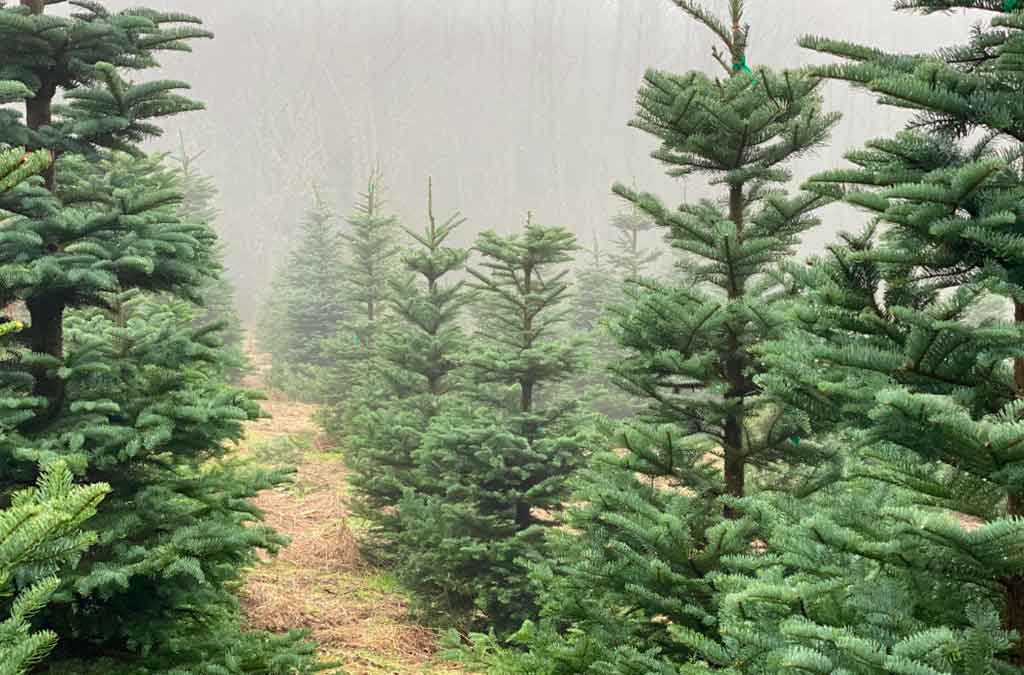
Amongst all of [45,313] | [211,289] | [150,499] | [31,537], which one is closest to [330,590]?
[150,499]

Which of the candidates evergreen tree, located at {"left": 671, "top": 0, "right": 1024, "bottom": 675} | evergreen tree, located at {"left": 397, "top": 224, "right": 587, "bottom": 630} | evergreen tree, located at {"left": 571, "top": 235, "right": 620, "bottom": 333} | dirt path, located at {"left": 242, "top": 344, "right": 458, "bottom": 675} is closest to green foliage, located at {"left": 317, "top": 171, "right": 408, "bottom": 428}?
dirt path, located at {"left": 242, "top": 344, "right": 458, "bottom": 675}

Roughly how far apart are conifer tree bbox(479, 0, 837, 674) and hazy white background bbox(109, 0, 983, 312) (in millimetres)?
55391

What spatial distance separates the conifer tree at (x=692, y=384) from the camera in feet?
14.5

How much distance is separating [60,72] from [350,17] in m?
64.9

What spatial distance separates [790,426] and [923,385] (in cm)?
216

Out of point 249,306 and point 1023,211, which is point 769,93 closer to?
point 1023,211

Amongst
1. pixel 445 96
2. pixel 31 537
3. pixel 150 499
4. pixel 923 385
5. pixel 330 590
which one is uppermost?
pixel 445 96

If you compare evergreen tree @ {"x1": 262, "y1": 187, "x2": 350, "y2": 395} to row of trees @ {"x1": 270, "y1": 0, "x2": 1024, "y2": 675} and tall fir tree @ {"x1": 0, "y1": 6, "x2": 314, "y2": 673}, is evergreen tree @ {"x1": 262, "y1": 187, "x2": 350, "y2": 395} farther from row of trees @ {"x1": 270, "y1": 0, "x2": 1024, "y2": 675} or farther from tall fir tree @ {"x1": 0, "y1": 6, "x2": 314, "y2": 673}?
tall fir tree @ {"x1": 0, "y1": 6, "x2": 314, "y2": 673}

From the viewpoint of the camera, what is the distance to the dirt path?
8.00 meters

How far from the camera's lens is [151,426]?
4648 mm

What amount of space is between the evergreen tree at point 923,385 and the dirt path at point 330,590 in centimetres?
546

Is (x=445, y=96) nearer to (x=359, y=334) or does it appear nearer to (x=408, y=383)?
(x=359, y=334)

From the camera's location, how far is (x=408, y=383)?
12375mm

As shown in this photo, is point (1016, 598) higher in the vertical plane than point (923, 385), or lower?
lower
